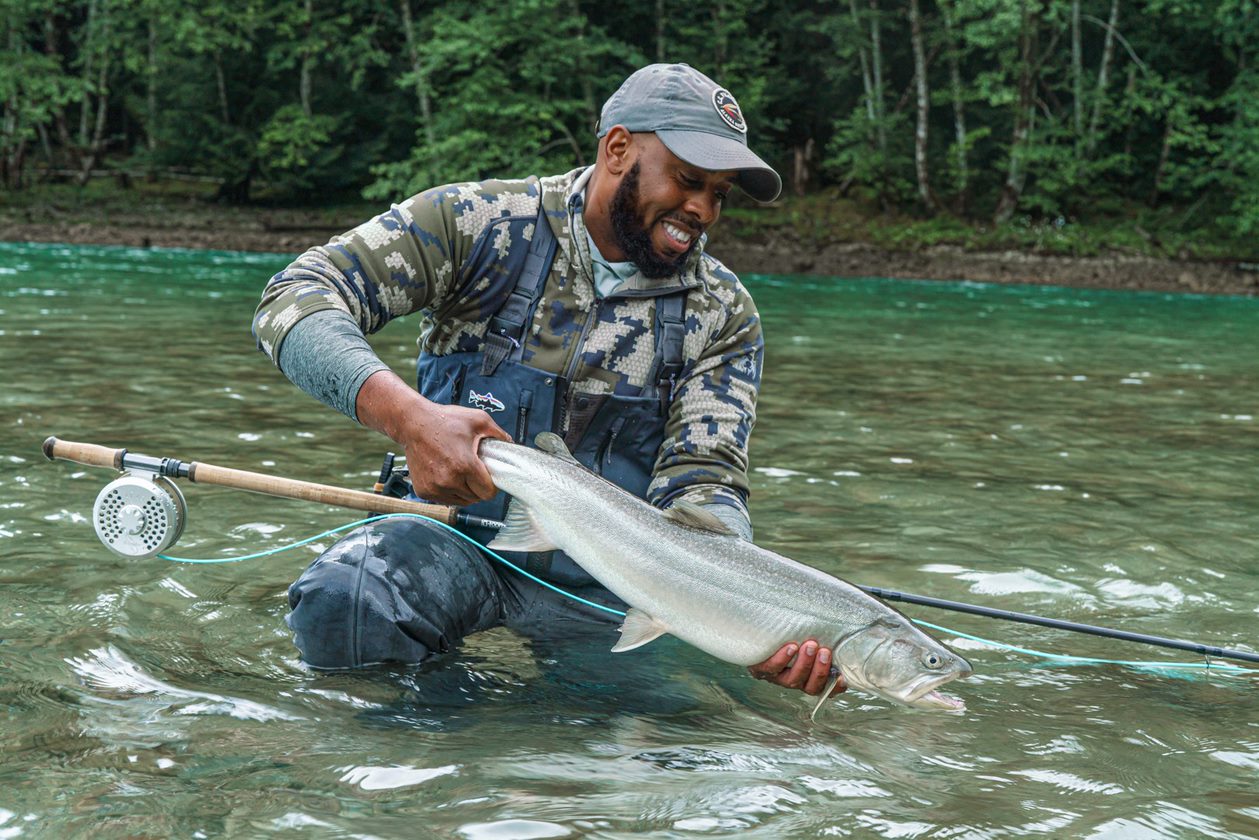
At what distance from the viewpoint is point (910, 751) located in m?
4.04

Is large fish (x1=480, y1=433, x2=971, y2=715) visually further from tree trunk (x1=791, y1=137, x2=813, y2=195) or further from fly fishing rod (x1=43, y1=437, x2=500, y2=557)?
tree trunk (x1=791, y1=137, x2=813, y2=195)

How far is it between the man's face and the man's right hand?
102cm

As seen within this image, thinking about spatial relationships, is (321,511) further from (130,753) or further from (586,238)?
(130,753)

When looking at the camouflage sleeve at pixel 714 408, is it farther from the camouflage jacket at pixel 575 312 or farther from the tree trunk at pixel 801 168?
the tree trunk at pixel 801 168

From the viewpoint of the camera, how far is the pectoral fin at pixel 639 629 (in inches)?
150

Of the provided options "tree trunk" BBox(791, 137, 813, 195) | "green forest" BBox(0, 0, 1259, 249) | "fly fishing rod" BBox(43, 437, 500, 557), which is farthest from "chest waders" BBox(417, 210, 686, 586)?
"tree trunk" BBox(791, 137, 813, 195)

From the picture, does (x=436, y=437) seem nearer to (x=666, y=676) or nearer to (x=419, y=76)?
(x=666, y=676)

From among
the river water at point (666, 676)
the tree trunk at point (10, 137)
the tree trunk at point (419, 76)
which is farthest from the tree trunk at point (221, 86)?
the river water at point (666, 676)

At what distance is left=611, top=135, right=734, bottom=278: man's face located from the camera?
4461 mm

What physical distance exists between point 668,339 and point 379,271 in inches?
39.3

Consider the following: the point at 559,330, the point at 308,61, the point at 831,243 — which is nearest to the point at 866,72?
the point at 831,243

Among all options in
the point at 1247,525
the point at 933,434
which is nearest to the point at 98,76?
the point at 933,434

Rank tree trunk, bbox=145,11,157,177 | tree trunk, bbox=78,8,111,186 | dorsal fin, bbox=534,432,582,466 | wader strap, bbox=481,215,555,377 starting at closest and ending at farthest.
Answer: dorsal fin, bbox=534,432,582,466 < wader strap, bbox=481,215,555,377 < tree trunk, bbox=78,8,111,186 < tree trunk, bbox=145,11,157,177

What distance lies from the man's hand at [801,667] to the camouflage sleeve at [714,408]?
853mm
